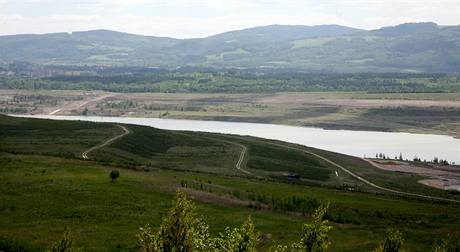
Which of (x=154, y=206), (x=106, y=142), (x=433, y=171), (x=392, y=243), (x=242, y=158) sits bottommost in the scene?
(x=433, y=171)

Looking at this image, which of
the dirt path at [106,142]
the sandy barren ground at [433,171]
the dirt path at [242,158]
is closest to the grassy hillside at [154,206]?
the dirt path at [106,142]

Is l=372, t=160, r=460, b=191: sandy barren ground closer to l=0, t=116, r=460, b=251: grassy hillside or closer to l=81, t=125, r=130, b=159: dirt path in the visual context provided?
l=0, t=116, r=460, b=251: grassy hillside

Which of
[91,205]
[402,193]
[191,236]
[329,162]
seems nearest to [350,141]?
[329,162]

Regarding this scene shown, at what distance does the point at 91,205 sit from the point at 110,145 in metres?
64.9

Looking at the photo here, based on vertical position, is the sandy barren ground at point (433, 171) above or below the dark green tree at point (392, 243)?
below

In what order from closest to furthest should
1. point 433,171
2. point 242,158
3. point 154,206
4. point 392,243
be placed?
point 392,243 → point 154,206 → point 242,158 → point 433,171

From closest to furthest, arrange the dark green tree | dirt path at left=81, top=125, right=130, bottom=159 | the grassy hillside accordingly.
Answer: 1. the dark green tree
2. the grassy hillside
3. dirt path at left=81, top=125, right=130, bottom=159

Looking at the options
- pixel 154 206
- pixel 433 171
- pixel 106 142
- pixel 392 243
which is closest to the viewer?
pixel 392 243

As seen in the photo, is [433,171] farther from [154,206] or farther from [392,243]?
[392,243]

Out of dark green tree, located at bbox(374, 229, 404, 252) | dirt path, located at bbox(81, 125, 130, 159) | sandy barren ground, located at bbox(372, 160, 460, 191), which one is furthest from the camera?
sandy barren ground, located at bbox(372, 160, 460, 191)

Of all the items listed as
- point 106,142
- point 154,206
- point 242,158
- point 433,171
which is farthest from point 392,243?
point 433,171

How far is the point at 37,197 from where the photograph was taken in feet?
211

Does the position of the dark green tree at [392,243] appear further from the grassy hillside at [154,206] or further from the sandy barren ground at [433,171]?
the sandy barren ground at [433,171]

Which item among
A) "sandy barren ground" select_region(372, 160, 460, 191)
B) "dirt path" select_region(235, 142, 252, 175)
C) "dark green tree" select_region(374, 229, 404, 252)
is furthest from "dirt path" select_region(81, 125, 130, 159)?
"dark green tree" select_region(374, 229, 404, 252)
